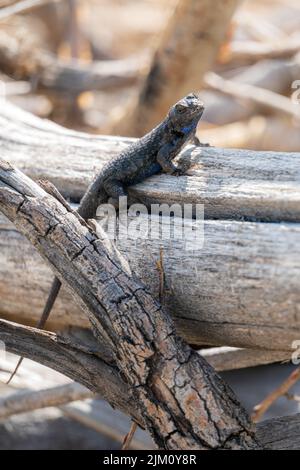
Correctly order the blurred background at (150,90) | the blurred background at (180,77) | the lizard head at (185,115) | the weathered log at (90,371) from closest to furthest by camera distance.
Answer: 1. the weathered log at (90,371)
2. the lizard head at (185,115)
3. the blurred background at (150,90)
4. the blurred background at (180,77)

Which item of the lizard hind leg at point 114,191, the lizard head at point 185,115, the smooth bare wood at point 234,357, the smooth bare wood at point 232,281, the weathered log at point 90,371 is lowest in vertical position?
the weathered log at point 90,371

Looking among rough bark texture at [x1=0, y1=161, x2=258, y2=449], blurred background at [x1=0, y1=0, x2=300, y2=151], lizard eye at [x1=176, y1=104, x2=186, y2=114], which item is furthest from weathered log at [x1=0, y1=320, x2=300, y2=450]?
blurred background at [x1=0, y1=0, x2=300, y2=151]

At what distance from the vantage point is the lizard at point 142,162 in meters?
3.40

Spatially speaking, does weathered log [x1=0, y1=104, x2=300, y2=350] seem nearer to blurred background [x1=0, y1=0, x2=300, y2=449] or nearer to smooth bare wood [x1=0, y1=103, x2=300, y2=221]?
smooth bare wood [x1=0, y1=103, x2=300, y2=221]

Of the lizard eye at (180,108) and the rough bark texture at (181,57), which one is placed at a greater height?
the rough bark texture at (181,57)

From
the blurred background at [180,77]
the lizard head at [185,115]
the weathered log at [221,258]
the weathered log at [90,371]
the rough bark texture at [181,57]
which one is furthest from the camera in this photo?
the blurred background at [180,77]

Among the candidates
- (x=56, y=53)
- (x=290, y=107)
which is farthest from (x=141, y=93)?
(x=56, y=53)

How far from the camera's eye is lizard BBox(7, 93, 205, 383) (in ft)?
11.1

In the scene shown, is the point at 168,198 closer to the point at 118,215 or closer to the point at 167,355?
the point at 118,215

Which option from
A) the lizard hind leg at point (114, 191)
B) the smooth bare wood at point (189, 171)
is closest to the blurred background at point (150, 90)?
the smooth bare wood at point (189, 171)

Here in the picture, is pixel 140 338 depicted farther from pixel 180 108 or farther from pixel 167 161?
pixel 180 108

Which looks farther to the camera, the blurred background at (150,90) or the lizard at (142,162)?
the blurred background at (150,90)

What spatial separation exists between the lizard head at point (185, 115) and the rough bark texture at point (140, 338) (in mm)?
1216

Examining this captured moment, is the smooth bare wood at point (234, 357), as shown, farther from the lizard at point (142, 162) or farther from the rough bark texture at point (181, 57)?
the rough bark texture at point (181, 57)
